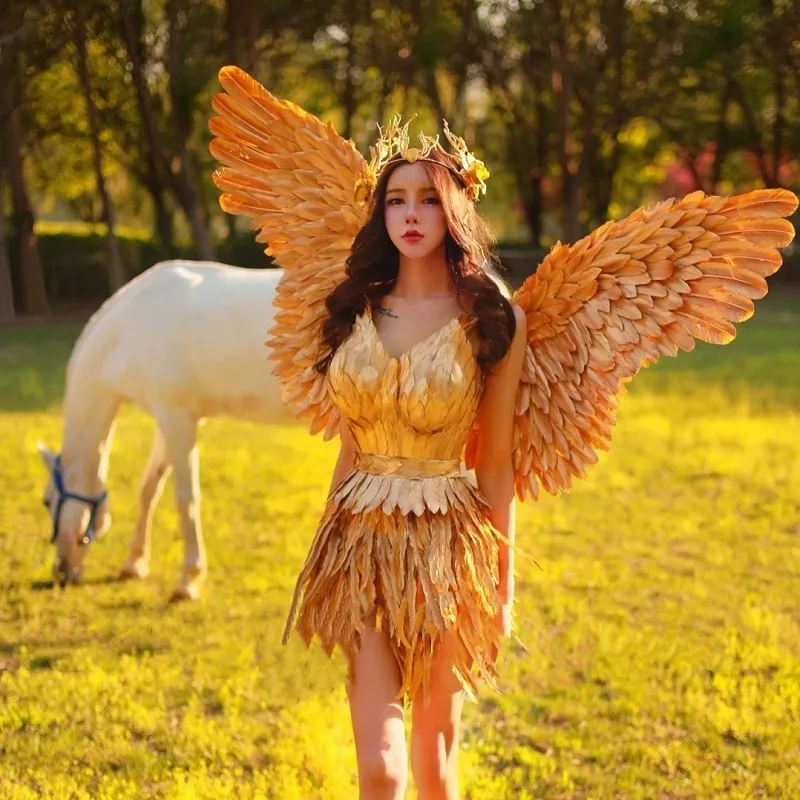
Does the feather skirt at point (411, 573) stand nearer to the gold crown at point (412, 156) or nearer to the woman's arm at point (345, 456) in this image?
the woman's arm at point (345, 456)

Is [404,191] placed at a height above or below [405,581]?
above

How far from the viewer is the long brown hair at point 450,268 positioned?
10.0 ft

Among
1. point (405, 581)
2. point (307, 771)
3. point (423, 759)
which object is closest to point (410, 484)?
point (405, 581)

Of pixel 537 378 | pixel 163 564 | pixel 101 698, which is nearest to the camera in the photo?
pixel 537 378

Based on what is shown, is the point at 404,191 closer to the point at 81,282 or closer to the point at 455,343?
the point at 455,343

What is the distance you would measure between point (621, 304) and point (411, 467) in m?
0.74

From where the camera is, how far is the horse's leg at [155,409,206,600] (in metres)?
6.56

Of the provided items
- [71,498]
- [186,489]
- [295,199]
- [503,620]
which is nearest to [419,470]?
[503,620]

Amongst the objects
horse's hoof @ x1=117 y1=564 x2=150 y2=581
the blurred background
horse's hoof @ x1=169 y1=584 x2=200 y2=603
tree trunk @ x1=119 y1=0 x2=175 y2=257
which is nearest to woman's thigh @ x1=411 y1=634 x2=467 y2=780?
horse's hoof @ x1=169 y1=584 x2=200 y2=603

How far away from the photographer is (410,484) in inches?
121

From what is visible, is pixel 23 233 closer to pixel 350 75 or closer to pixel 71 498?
pixel 350 75

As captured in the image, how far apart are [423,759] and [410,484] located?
2.40 ft

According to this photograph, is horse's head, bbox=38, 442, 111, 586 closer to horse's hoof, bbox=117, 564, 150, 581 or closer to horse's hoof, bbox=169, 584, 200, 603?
horse's hoof, bbox=117, 564, 150, 581

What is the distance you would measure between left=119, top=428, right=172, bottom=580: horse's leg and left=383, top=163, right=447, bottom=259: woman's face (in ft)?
13.5
